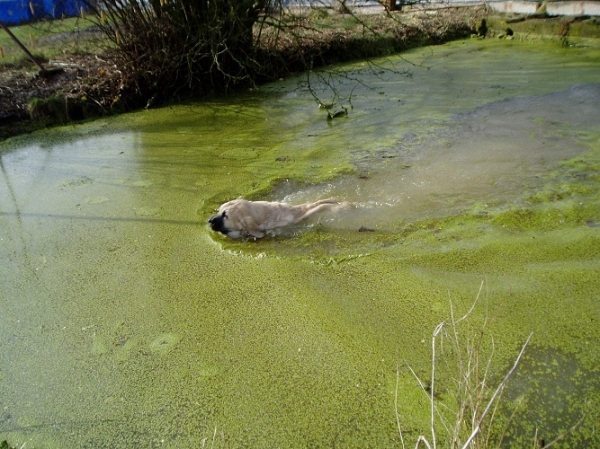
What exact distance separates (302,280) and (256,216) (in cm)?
63

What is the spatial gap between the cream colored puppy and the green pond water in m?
0.07

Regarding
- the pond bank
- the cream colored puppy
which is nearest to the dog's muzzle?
the cream colored puppy

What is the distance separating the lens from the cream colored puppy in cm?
297

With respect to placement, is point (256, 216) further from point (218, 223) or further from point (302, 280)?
point (302, 280)

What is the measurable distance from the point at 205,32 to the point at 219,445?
513 centimetres

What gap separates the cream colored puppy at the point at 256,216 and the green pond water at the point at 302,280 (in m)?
0.07

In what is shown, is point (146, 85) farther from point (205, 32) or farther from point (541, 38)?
point (541, 38)

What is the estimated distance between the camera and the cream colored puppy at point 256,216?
9.74ft

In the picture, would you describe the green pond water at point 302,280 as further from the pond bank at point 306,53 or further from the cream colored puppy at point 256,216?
the pond bank at point 306,53

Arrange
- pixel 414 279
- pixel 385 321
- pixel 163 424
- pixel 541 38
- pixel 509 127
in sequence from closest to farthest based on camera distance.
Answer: pixel 163 424 < pixel 385 321 < pixel 414 279 < pixel 509 127 < pixel 541 38

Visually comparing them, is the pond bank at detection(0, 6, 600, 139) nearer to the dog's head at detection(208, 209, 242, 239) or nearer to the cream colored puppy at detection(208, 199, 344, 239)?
the cream colored puppy at detection(208, 199, 344, 239)

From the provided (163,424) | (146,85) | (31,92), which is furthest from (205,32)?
(163,424)

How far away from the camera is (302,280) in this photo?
8.32 feet

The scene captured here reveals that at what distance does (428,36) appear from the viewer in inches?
336
